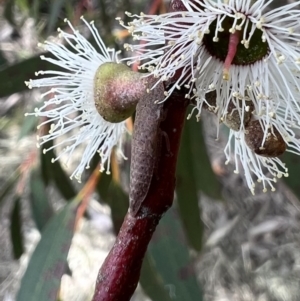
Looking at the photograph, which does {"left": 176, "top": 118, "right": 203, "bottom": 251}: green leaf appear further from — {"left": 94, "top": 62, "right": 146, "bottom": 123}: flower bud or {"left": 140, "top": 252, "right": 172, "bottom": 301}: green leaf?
{"left": 94, "top": 62, "right": 146, "bottom": 123}: flower bud

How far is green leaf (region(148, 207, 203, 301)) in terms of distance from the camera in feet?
2.32

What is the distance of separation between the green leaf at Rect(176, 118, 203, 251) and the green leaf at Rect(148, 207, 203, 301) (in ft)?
0.43

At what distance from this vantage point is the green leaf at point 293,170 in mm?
749

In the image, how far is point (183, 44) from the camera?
16.4 inches

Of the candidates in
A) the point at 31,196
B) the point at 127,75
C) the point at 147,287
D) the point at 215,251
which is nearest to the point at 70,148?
the point at 127,75

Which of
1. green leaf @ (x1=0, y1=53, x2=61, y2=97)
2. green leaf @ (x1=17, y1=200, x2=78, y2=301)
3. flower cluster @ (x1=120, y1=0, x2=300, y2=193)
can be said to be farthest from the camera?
green leaf @ (x1=0, y1=53, x2=61, y2=97)

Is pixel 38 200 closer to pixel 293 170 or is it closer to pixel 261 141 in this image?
pixel 293 170

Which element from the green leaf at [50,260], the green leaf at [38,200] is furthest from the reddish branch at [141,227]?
the green leaf at [38,200]

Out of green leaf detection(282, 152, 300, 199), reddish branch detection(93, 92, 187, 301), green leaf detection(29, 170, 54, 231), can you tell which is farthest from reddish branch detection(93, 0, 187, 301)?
green leaf detection(29, 170, 54, 231)

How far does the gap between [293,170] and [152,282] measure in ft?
0.86

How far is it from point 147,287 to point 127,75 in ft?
1.42

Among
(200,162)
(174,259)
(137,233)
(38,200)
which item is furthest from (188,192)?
(137,233)

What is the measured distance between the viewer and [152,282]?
0.79 m

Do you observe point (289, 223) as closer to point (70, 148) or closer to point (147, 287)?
point (147, 287)
